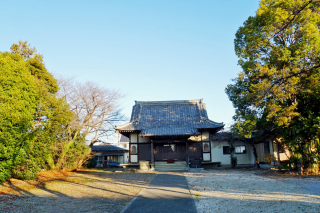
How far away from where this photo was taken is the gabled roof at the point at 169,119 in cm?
2009

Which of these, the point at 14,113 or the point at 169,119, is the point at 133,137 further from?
the point at 14,113

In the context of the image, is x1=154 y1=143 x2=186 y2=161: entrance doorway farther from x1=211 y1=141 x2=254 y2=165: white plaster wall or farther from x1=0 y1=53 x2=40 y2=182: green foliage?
x1=0 y1=53 x2=40 y2=182: green foliage

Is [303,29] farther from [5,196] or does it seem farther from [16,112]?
[5,196]

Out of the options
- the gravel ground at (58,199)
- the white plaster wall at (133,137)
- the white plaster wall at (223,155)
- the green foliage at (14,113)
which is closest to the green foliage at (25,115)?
the green foliage at (14,113)

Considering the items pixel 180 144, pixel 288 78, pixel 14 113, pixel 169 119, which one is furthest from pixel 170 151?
pixel 14 113

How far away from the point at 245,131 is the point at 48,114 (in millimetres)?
11578

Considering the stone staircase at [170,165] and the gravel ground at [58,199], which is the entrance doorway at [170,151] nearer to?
the stone staircase at [170,165]

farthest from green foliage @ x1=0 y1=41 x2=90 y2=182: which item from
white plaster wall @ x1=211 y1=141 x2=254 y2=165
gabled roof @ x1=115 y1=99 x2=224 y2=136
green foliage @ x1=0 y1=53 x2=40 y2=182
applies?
white plaster wall @ x1=211 y1=141 x2=254 y2=165

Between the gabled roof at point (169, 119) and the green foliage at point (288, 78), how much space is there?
611 cm

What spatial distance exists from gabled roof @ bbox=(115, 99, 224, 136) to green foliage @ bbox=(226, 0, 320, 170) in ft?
20.1

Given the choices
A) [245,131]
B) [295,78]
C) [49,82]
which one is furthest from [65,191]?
[295,78]

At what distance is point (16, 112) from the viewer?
1026 centimetres

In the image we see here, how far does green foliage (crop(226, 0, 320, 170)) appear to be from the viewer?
11977 millimetres

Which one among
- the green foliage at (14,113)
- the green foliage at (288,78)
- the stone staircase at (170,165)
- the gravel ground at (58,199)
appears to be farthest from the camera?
the stone staircase at (170,165)
